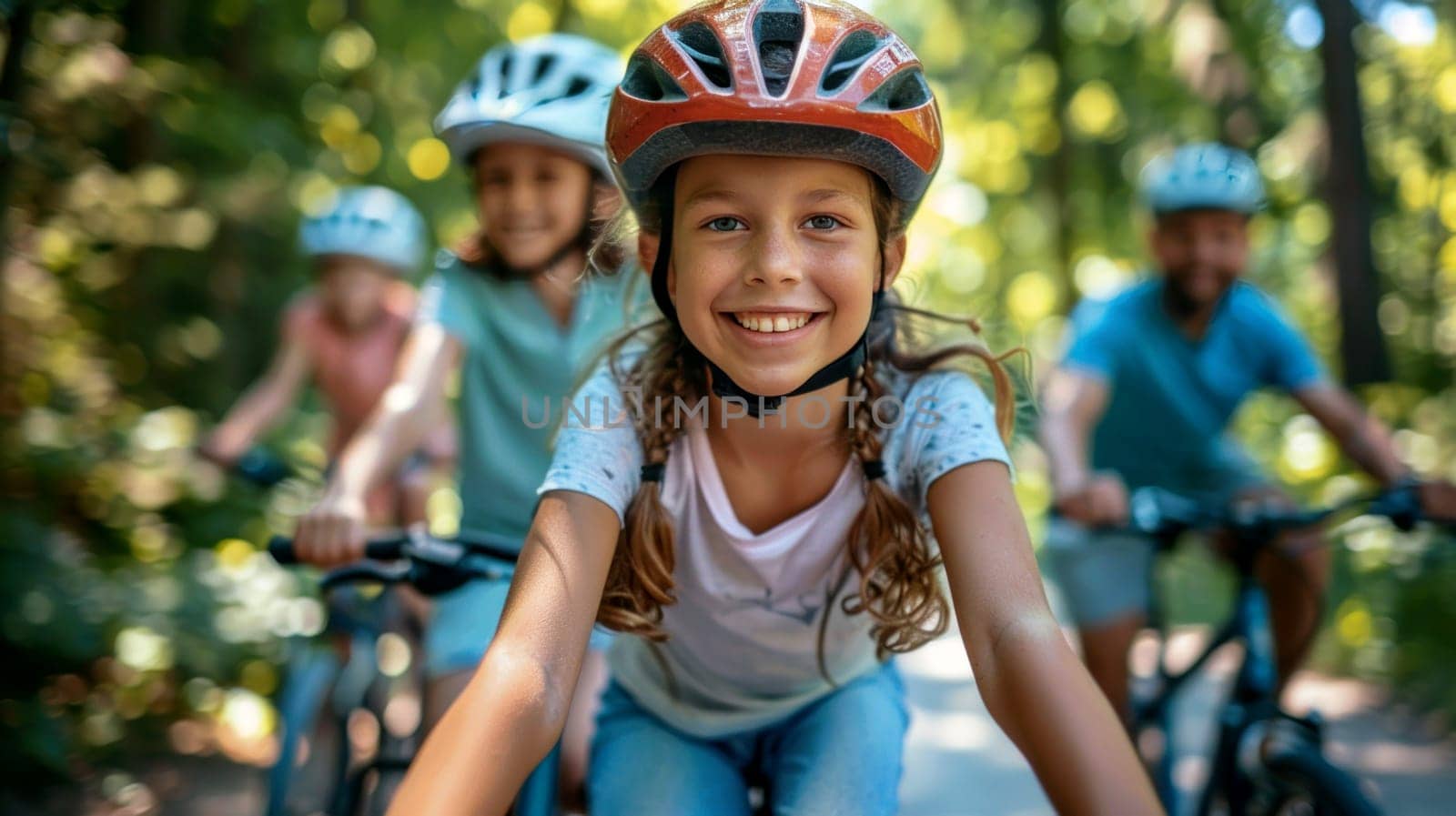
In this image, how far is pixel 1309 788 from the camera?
2773 mm

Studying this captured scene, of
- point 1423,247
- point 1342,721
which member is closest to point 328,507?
point 1342,721

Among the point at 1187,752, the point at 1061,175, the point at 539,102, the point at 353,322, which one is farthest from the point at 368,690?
the point at 1061,175

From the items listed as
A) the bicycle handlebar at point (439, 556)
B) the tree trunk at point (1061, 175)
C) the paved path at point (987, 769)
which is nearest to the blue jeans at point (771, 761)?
the bicycle handlebar at point (439, 556)

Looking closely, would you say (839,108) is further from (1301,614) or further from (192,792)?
(192,792)

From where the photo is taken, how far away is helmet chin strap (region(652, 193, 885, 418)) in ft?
7.59

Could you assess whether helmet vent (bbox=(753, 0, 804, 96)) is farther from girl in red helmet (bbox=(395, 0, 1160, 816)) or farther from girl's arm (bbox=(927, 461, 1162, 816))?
girl's arm (bbox=(927, 461, 1162, 816))

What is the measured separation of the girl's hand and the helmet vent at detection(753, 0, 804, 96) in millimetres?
1516

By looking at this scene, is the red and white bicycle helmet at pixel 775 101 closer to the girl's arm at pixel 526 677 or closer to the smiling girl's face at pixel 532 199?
the girl's arm at pixel 526 677

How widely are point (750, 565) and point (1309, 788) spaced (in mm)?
1448

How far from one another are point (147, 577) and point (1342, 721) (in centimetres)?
586

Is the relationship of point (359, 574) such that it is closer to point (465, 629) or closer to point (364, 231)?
point (465, 629)

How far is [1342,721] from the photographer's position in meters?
6.09

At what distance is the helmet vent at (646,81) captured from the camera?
2.28 meters

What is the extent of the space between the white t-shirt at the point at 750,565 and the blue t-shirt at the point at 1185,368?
221 centimetres
